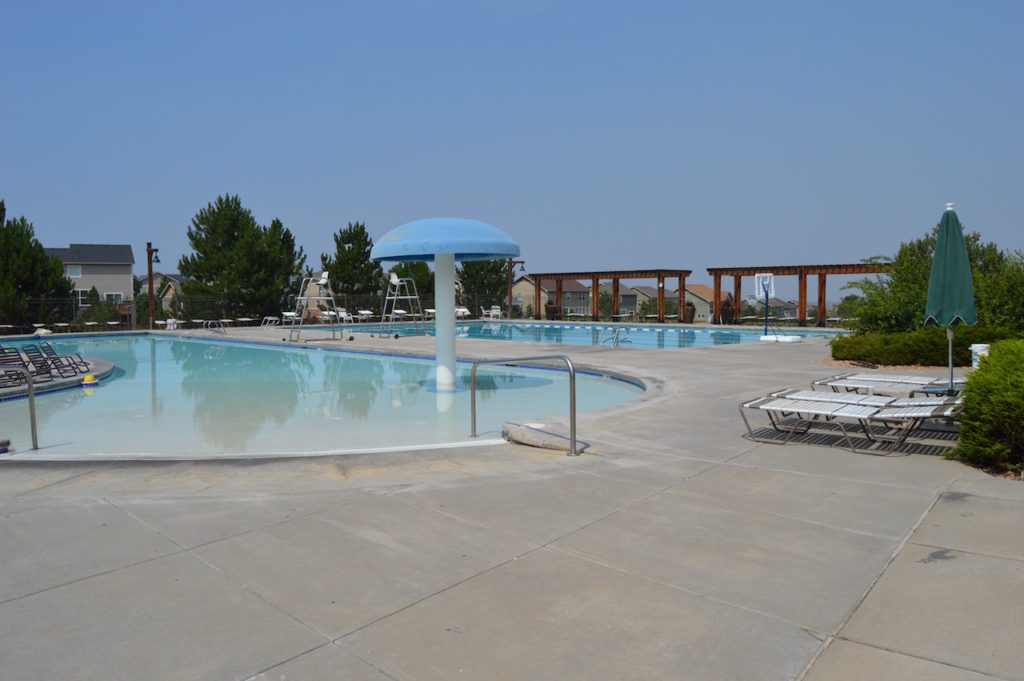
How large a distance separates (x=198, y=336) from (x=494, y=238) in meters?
20.5

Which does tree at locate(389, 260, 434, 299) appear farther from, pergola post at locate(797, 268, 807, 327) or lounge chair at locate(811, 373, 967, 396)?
lounge chair at locate(811, 373, 967, 396)

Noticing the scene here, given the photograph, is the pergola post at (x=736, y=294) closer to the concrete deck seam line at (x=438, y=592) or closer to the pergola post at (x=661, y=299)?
the pergola post at (x=661, y=299)

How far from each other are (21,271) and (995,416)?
33003 millimetres

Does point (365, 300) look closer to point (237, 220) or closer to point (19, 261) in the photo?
point (237, 220)

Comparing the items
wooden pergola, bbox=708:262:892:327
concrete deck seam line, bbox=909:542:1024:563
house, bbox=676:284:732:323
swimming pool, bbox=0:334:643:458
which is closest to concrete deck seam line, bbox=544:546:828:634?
concrete deck seam line, bbox=909:542:1024:563

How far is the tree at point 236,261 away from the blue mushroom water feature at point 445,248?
24.2 meters

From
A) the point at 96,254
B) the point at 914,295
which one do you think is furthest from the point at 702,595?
the point at 96,254

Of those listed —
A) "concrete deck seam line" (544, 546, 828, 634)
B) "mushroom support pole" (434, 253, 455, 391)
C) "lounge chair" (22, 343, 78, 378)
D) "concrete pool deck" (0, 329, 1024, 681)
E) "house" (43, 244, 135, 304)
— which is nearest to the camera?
"concrete pool deck" (0, 329, 1024, 681)

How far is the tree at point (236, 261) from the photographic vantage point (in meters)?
34.1

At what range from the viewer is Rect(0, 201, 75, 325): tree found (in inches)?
1097

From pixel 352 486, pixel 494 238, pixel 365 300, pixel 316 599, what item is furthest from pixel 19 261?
pixel 316 599

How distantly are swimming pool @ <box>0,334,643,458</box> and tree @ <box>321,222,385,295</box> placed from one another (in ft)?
63.4

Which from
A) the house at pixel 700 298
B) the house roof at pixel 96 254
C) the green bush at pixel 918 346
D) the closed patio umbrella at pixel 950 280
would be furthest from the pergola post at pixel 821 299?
the house roof at pixel 96 254

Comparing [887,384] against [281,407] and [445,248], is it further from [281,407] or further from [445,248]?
[281,407]
